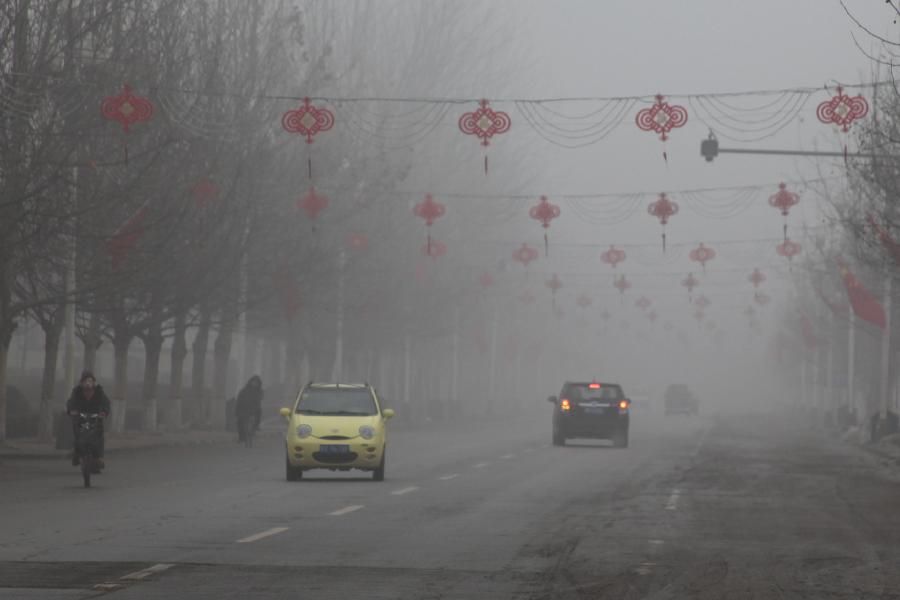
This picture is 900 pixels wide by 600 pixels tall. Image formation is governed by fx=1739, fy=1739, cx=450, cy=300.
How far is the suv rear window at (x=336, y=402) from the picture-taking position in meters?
28.9

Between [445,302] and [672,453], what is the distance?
36.6m

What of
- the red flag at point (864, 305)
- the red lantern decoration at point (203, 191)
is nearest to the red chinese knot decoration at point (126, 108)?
the red lantern decoration at point (203, 191)

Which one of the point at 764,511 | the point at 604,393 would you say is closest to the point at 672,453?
the point at 604,393

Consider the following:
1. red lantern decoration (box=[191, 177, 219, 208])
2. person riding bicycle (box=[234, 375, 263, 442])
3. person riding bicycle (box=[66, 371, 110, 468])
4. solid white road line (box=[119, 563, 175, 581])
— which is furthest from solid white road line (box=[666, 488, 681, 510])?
person riding bicycle (box=[234, 375, 263, 442])

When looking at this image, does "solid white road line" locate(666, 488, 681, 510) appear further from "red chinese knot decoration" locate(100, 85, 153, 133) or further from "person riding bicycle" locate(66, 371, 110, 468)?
"red chinese knot decoration" locate(100, 85, 153, 133)

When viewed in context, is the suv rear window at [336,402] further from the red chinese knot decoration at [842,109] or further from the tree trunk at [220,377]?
the tree trunk at [220,377]

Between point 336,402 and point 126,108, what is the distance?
7.65 meters

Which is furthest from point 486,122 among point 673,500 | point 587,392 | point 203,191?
point 673,500

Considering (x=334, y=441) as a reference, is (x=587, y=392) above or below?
above

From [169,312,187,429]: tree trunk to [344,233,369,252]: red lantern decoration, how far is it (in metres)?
7.03

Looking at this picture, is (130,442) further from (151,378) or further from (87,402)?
(87,402)

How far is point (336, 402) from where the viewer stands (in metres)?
29.1

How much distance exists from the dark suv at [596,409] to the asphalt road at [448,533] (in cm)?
1288

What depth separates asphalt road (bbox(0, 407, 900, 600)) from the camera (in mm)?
13039
